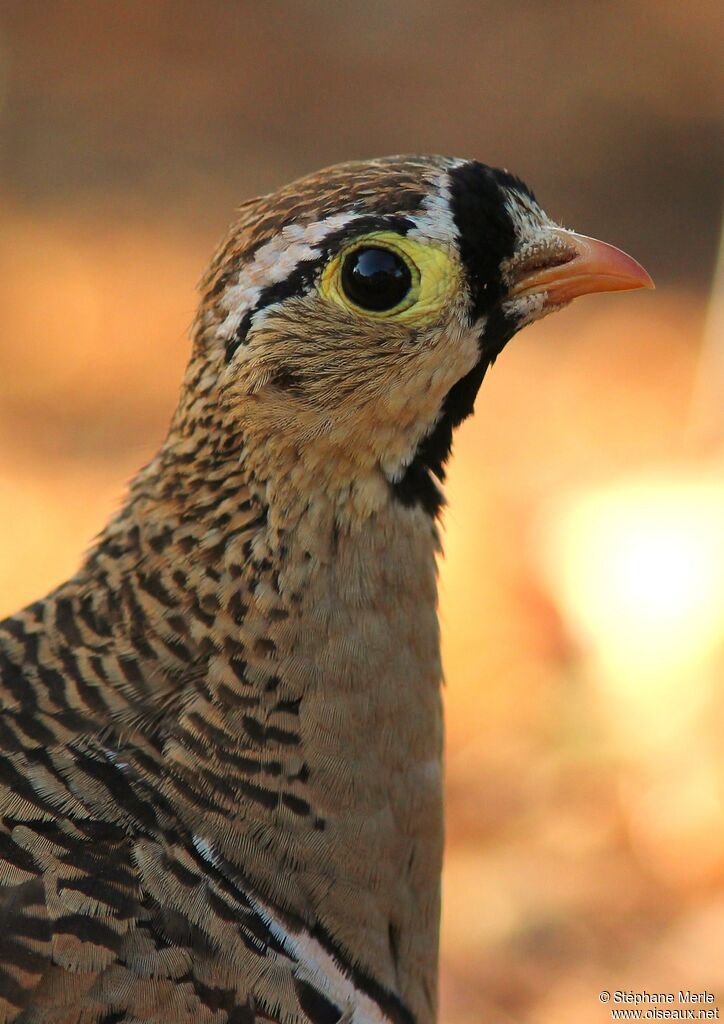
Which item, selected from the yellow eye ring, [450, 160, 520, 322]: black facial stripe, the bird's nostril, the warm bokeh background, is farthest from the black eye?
the warm bokeh background

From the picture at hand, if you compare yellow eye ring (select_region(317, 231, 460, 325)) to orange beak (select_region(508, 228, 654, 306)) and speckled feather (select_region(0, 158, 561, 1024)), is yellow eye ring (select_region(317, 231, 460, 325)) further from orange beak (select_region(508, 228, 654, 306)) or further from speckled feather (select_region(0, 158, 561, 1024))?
orange beak (select_region(508, 228, 654, 306))

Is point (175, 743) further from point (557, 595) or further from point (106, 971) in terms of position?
point (557, 595)

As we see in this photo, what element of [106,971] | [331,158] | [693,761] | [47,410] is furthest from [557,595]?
[331,158]

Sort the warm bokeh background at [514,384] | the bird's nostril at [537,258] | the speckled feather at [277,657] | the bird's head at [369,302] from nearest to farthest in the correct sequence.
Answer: the speckled feather at [277,657], the bird's head at [369,302], the bird's nostril at [537,258], the warm bokeh background at [514,384]

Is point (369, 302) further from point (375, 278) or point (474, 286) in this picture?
point (474, 286)

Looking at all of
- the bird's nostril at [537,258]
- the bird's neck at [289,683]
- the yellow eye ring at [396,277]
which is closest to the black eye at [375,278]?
the yellow eye ring at [396,277]

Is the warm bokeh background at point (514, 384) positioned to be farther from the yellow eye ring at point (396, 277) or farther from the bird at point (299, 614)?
the yellow eye ring at point (396, 277)
